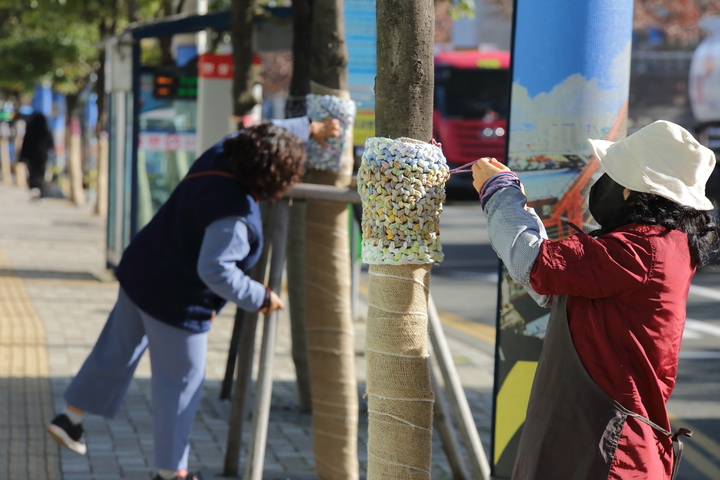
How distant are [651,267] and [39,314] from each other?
7.27 meters

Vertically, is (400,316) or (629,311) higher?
(629,311)

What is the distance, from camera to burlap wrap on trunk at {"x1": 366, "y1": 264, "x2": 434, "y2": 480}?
9.17 ft

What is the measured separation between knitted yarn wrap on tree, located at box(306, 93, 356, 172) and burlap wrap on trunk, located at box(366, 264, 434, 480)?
178cm

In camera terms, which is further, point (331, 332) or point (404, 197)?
point (331, 332)

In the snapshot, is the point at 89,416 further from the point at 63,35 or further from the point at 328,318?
the point at 63,35


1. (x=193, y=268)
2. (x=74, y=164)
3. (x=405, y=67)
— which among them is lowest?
(x=74, y=164)

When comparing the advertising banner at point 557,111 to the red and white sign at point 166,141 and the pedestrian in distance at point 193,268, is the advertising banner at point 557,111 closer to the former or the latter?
the pedestrian in distance at point 193,268

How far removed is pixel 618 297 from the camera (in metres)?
2.44

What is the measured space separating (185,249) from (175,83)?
6788 millimetres

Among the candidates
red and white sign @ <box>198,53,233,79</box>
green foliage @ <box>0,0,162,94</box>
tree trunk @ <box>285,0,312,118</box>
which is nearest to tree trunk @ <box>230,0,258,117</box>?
tree trunk @ <box>285,0,312,118</box>

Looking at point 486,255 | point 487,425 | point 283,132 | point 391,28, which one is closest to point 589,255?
point 391,28

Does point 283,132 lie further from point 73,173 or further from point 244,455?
point 73,173

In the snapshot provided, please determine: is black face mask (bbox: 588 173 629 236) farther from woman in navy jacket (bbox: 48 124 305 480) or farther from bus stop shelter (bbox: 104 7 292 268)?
bus stop shelter (bbox: 104 7 292 268)

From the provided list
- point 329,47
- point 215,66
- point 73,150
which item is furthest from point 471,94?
point 329,47
